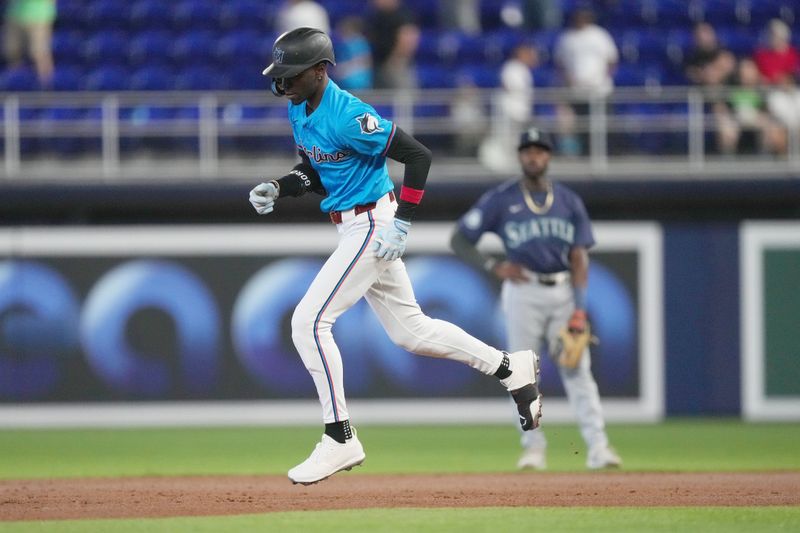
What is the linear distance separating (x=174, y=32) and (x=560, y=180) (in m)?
5.51

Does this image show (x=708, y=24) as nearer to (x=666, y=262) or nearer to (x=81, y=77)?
(x=666, y=262)

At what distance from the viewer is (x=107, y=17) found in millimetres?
16062

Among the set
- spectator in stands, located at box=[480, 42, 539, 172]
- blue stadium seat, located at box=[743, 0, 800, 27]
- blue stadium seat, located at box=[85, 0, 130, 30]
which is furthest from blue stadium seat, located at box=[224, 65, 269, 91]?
blue stadium seat, located at box=[743, 0, 800, 27]

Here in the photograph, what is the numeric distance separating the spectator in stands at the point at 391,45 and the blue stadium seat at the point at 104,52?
3.07 meters

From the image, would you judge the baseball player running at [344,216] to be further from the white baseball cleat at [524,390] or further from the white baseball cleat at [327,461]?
the white baseball cleat at [524,390]

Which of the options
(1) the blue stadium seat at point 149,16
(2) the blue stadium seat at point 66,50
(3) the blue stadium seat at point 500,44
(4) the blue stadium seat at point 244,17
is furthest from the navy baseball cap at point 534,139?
(1) the blue stadium seat at point 149,16

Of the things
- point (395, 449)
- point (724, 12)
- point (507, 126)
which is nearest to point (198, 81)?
point (507, 126)

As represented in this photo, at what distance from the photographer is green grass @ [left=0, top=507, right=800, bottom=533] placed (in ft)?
19.7

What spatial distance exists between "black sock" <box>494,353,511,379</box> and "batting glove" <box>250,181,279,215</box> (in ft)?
4.96

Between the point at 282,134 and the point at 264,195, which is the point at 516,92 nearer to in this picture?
the point at 282,134

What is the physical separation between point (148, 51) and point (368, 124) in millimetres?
9405

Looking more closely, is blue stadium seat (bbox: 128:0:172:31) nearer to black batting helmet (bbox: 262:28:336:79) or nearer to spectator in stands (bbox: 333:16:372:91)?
spectator in stands (bbox: 333:16:372:91)

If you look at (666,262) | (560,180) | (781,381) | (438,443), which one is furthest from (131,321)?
(781,381)

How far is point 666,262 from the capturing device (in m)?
13.1
